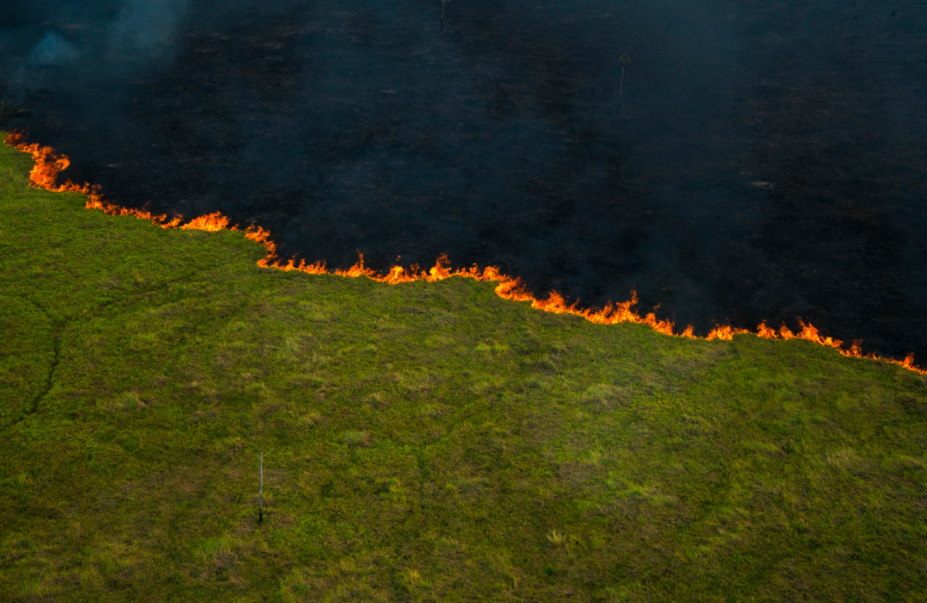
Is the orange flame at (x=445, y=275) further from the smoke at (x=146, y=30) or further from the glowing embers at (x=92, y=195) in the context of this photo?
the smoke at (x=146, y=30)

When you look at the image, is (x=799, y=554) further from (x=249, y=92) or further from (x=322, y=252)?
(x=249, y=92)

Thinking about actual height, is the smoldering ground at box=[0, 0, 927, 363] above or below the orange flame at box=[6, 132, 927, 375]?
above

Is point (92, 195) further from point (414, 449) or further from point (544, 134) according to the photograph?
point (544, 134)

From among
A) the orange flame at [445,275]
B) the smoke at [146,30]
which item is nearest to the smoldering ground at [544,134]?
the smoke at [146,30]

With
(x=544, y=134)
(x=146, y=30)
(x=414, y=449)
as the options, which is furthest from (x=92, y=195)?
(x=544, y=134)

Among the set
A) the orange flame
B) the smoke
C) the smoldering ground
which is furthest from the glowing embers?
the smoke

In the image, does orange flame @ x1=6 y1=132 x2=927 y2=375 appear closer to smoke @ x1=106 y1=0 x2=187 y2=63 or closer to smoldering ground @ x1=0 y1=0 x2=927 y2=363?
smoldering ground @ x1=0 y1=0 x2=927 y2=363

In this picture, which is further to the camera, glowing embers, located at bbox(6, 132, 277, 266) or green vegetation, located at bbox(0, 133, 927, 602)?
glowing embers, located at bbox(6, 132, 277, 266)

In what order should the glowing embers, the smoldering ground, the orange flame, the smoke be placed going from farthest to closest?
the smoke → the glowing embers → the smoldering ground → the orange flame
